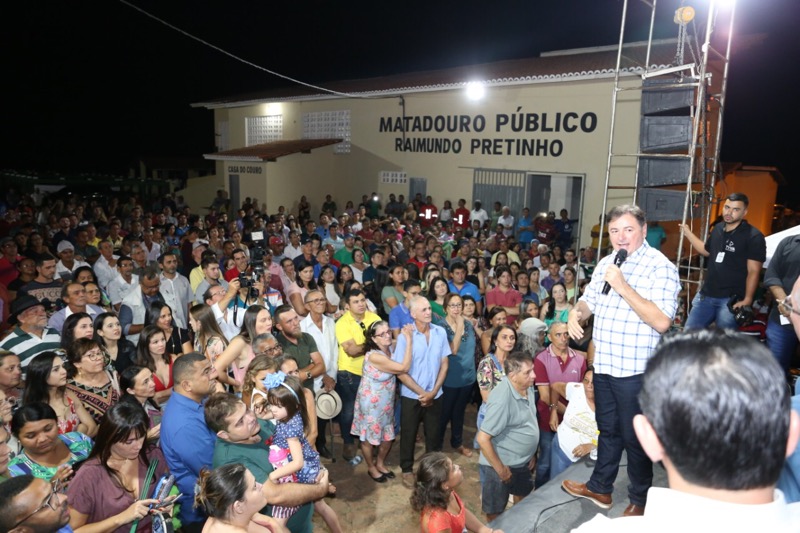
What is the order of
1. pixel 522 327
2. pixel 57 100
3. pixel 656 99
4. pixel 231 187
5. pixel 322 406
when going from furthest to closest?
1. pixel 57 100
2. pixel 231 187
3. pixel 522 327
4. pixel 656 99
5. pixel 322 406

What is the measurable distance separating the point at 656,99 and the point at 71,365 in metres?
5.41

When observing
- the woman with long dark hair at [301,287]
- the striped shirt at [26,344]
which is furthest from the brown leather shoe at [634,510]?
the striped shirt at [26,344]

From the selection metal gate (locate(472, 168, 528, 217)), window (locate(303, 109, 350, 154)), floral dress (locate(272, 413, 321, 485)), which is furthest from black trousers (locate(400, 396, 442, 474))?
window (locate(303, 109, 350, 154))

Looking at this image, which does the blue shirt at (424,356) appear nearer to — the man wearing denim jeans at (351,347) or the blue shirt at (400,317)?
the man wearing denim jeans at (351,347)

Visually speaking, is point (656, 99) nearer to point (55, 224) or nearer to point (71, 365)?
point (71, 365)

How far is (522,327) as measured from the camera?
541cm

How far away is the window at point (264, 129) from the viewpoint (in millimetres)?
21297

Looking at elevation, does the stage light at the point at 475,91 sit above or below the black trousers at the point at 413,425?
above

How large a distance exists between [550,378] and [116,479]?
329 centimetres

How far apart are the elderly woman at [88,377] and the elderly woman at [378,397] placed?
200cm

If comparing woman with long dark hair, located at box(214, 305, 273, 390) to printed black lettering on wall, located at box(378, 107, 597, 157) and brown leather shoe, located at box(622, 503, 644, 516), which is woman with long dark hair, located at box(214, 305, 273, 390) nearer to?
brown leather shoe, located at box(622, 503, 644, 516)

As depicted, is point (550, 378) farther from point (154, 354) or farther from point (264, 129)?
point (264, 129)

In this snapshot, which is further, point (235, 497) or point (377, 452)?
point (377, 452)

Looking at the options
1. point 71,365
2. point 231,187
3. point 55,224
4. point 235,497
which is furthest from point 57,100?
point 235,497
